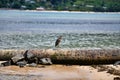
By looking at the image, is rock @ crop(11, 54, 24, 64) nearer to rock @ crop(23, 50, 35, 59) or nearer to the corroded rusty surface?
rock @ crop(23, 50, 35, 59)

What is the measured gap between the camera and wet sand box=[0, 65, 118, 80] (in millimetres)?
20406

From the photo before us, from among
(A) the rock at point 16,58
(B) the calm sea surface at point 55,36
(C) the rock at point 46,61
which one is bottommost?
(B) the calm sea surface at point 55,36

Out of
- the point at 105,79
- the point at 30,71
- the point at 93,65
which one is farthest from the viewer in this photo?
the point at 93,65

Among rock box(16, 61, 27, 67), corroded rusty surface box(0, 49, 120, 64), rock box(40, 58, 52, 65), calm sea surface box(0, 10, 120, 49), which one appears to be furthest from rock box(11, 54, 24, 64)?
calm sea surface box(0, 10, 120, 49)

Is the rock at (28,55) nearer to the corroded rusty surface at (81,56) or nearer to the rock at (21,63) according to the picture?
the corroded rusty surface at (81,56)

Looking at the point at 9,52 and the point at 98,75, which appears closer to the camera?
the point at 98,75

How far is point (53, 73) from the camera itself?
21828 mm

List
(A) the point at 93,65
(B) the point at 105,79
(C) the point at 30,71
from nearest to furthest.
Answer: (B) the point at 105,79 < (C) the point at 30,71 < (A) the point at 93,65

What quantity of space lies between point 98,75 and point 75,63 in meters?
3.53

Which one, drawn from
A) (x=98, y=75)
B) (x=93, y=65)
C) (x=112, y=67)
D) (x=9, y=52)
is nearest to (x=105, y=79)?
(x=98, y=75)

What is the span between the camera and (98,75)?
21250 millimetres

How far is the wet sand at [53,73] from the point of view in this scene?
20.4 metres

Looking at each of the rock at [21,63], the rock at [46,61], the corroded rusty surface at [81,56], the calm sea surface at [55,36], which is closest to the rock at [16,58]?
A: the rock at [21,63]

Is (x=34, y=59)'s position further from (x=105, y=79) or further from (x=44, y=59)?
(x=105, y=79)
